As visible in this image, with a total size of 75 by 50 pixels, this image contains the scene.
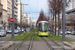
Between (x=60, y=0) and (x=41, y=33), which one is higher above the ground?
(x=60, y=0)

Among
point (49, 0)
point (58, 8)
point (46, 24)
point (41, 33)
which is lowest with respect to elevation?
point (41, 33)

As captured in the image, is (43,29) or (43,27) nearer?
(43,29)

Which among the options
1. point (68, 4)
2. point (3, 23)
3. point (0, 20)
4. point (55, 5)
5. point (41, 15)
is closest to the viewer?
point (68, 4)

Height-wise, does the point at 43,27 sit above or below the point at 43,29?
above

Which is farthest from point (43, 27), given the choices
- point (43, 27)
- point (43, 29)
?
point (43, 29)

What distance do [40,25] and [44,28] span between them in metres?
1.14

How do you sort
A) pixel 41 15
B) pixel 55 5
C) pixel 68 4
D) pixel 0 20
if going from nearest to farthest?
pixel 68 4
pixel 55 5
pixel 0 20
pixel 41 15

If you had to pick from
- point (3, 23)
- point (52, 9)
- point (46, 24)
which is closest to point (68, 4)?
point (52, 9)

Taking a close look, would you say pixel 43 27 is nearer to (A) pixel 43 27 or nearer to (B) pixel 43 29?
(A) pixel 43 27

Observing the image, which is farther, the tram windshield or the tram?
the tram windshield

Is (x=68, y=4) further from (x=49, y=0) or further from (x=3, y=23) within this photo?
(x=3, y=23)

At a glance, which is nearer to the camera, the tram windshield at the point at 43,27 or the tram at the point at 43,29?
the tram at the point at 43,29

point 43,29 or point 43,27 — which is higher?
point 43,27

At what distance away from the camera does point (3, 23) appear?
58.6 metres
